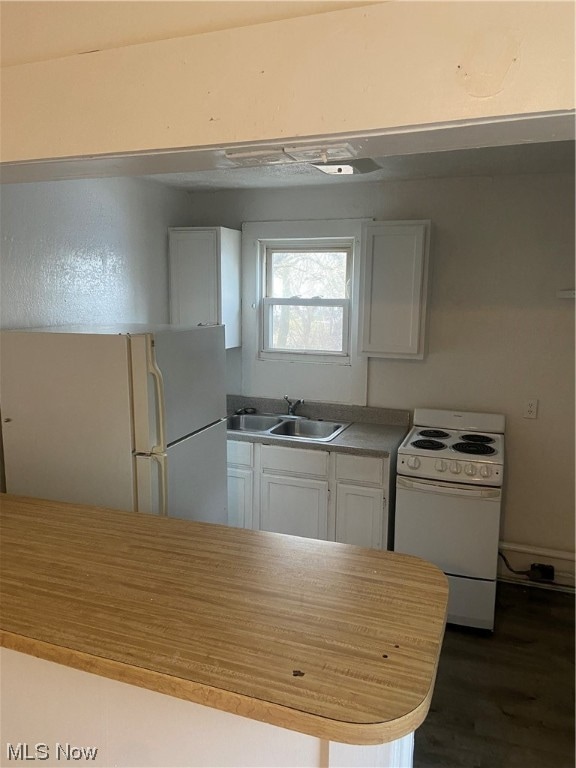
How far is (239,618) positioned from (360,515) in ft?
6.53

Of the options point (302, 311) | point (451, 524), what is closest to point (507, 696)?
point (451, 524)

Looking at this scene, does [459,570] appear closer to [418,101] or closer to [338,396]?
[338,396]

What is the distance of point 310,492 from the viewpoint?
3.15 m

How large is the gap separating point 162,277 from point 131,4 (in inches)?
94.5

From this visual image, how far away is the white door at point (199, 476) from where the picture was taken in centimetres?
226

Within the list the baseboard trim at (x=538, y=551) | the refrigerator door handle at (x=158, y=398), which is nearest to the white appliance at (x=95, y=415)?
the refrigerator door handle at (x=158, y=398)

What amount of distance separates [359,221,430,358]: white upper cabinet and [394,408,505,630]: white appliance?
0.66m

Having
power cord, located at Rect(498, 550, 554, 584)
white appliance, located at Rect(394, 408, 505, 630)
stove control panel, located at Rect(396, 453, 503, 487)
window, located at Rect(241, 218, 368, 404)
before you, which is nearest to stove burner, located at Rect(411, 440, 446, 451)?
white appliance, located at Rect(394, 408, 505, 630)

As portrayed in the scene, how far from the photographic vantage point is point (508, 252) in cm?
316

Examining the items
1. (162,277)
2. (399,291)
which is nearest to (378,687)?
(399,291)

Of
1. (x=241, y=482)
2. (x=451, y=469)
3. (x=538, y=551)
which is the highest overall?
(x=451, y=469)

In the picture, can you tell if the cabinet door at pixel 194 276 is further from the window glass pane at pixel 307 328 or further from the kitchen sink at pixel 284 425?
the kitchen sink at pixel 284 425

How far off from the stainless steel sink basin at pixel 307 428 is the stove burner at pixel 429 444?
56 centimetres

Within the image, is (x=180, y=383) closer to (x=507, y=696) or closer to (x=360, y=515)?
(x=360, y=515)
